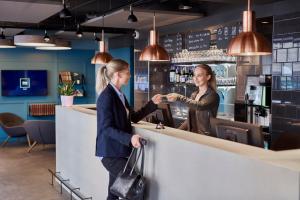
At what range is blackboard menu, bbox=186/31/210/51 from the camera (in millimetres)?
6824

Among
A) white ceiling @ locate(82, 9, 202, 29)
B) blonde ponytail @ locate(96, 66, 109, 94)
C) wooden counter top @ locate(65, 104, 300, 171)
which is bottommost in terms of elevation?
wooden counter top @ locate(65, 104, 300, 171)

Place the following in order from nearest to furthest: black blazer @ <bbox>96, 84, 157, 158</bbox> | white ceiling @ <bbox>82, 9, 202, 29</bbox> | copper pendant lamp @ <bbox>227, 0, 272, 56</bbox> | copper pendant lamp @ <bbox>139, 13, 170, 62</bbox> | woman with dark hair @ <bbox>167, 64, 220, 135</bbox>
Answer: copper pendant lamp @ <bbox>227, 0, 272, 56</bbox> → black blazer @ <bbox>96, 84, 157, 158</bbox> → woman with dark hair @ <bbox>167, 64, 220, 135</bbox> → copper pendant lamp @ <bbox>139, 13, 170, 62</bbox> → white ceiling @ <bbox>82, 9, 202, 29</bbox>

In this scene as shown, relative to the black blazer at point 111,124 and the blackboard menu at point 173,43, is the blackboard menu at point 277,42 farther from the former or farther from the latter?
the black blazer at point 111,124

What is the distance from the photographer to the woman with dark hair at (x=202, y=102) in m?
3.90

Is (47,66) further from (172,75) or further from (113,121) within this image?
(113,121)

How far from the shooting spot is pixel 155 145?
10.4 feet

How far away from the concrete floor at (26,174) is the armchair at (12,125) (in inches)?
12.3

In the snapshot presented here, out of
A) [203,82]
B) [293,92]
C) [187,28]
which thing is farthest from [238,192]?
[187,28]

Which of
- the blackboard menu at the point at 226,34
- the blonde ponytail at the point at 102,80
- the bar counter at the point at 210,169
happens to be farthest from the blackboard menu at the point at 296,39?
the blonde ponytail at the point at 102,80

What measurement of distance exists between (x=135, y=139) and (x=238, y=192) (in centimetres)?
93

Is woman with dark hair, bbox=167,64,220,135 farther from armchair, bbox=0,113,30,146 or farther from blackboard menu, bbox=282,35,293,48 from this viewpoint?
armchair, bbox=0,113,30,146

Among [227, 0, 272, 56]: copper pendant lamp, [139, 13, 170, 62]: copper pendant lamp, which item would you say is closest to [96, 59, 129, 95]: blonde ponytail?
[227, 0, 272, 56]: copper pendant lamp

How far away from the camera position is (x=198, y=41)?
23.1 ft

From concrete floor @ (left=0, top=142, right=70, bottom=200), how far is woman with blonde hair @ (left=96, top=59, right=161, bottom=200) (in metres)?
2.20
